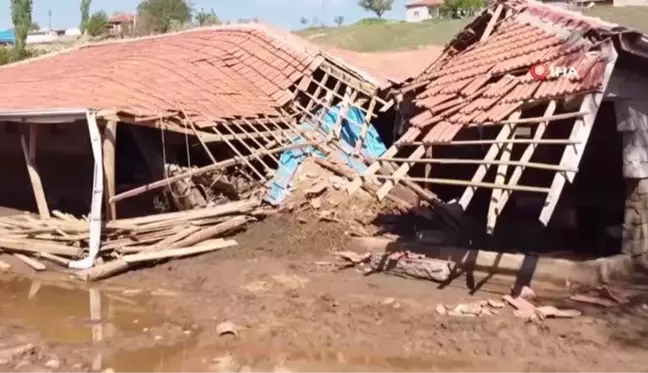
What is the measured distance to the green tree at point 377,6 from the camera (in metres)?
78.0

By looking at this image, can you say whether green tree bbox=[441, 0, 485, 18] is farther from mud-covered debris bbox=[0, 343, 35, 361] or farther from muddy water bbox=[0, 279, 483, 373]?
mud-covered debris bbox=[0, 343, 35, 361]

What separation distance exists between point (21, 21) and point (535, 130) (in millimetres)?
36067

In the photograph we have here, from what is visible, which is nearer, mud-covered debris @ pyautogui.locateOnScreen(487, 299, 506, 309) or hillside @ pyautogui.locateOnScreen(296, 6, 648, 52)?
mud-covered debris @ pyautogui.locateOnScreen(487, 299, 506, 309)

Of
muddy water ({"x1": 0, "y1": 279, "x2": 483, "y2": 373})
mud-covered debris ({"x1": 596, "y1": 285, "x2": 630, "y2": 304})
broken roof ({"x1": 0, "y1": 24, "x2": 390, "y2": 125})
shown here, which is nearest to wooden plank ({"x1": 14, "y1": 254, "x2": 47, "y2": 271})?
muddy water ({"x1": 0, "y1": 279, "x2": 483, "y2": 373})

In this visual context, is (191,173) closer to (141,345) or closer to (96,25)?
(141,345)

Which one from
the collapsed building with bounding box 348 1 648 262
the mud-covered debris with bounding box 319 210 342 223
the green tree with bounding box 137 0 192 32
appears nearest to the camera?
the collapsed building with bounding box 348 1 648 262

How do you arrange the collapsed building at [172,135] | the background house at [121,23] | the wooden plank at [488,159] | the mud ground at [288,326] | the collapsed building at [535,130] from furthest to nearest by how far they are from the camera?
the background house at [121,23] → the collapsed building at [172,135] → the wooden plank at [488,159] → the collapsed building at [535,130] → the mud ground at [288,326]

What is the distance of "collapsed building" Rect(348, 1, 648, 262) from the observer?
8594mm

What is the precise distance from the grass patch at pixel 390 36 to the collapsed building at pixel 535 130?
15.4 metres

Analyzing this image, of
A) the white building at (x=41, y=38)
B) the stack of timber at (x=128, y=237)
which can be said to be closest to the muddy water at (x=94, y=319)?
the stack of timber at (x=128, y=237)

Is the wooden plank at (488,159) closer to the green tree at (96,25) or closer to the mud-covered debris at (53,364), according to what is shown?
the mud-covered debris at (53,364)

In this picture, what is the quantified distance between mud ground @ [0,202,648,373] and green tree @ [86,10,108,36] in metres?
39.7

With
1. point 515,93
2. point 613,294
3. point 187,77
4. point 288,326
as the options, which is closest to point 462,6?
point 187,77

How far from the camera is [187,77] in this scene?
15.1 meters
